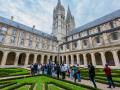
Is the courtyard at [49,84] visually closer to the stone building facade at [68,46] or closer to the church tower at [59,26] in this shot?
the stone building facade at [68,46]

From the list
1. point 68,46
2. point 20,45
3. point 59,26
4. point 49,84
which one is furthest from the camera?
point 59,26

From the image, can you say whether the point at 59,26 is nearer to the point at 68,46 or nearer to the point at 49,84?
the point at 68,46

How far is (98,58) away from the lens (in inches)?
1235

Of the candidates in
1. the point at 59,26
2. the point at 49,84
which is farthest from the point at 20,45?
the point at 59,26

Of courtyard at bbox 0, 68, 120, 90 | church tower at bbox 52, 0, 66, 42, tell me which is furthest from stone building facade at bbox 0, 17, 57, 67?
courtyard at bbox 0, 68, 120, 90

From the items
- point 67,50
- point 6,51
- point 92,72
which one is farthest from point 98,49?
point 6,51

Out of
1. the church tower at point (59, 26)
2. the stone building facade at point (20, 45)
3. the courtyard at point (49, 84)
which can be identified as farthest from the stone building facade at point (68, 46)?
the courtyard at point (49, 84)

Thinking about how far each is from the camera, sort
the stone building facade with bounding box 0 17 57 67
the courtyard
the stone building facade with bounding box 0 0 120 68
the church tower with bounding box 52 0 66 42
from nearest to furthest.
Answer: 1. the courtyard
2. the stone building facade with bounding box 0 0 120 68
3. the stone building facade with bounding box 0 17 57 67
4. the church tower with bounding box 52 0 66 42

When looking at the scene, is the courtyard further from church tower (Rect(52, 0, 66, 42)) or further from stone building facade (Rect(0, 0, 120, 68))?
church tower (Rect(52, 0, 66, 42))

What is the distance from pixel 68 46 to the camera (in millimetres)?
39812

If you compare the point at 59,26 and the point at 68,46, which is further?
the point at 59,26

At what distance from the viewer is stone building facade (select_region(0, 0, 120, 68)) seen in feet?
85.5

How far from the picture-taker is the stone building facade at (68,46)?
26047mm

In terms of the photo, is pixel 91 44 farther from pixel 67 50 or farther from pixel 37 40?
pixel 37 40
